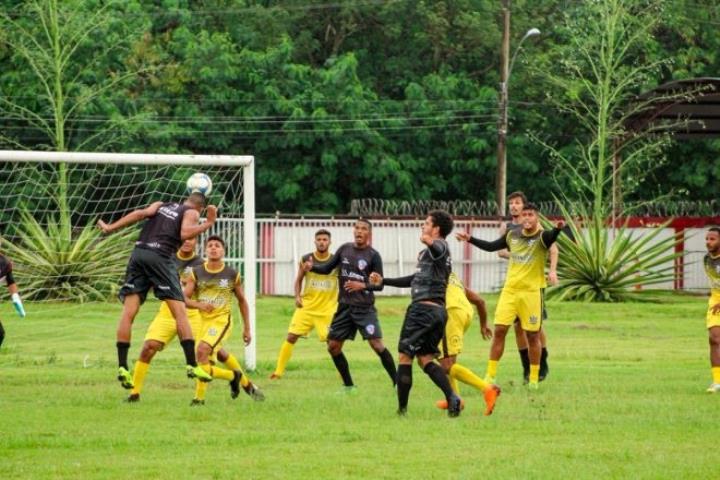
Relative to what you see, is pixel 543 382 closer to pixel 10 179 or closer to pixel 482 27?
pixel 10 179

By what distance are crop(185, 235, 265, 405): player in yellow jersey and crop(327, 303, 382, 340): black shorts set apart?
1349 millimetres

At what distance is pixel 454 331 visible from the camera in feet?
48.2

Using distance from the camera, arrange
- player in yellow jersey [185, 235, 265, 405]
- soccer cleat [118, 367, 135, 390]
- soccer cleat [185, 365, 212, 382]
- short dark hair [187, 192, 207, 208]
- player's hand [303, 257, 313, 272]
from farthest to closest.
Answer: player's hand [303, 257, 313, 272], player in yellow jersey [185, 235, 265, 405], short dark hair [187, 192, 207, 208], soccer cleat [118, 367, 135, 390], soccer cleat [185, 365, 212, 382]

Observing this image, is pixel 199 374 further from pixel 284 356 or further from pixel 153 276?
pixel 284 356

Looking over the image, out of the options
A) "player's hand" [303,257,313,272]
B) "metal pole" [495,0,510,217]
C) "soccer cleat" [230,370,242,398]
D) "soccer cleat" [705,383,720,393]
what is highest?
"metal pole" [495,0,510,217]

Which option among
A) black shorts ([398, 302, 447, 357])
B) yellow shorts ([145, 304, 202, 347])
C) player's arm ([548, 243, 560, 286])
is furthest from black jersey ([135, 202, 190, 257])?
player's arm ([548, 243, 560, 286])

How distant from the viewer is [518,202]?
16.4 metres

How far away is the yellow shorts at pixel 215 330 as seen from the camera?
15.4m

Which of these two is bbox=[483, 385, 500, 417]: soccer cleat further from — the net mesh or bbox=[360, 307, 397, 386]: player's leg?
the net mesh

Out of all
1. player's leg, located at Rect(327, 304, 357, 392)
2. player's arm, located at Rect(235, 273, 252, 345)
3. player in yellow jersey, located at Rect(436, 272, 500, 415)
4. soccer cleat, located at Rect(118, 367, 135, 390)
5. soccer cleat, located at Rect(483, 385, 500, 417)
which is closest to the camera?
soccer cleat, located at Rect(483, 385, 500, 417)

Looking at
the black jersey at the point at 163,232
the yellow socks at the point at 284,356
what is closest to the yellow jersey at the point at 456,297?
the black jersey at the point at 163,232

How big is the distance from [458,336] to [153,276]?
10.3 ft

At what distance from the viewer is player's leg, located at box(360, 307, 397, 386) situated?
657 inches

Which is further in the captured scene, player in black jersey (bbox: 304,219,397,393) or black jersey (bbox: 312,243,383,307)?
black jersey (bbox: 312,243,383,307)
